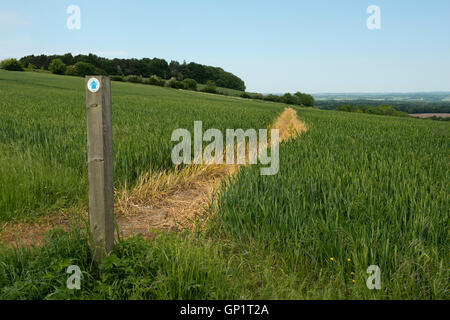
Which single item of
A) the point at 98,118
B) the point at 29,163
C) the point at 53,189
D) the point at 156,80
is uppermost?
the point at 156,80

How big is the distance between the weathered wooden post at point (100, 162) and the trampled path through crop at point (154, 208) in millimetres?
520

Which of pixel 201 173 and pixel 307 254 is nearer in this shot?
pixel 307 254

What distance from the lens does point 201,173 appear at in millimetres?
6293

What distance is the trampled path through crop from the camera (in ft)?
11.6

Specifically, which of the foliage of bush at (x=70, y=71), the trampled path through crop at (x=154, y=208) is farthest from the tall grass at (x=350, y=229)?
the foliage of bush at (x=70, y=71)

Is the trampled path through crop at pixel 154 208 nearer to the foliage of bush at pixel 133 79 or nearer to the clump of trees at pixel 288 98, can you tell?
the clump of trees at pixel 288 98

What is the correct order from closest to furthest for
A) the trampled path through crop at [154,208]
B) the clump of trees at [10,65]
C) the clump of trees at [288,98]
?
the trampled path through crop at [154,208], the clump of trees at [10,65], the clump of trees at [288,98]

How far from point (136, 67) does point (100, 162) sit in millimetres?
91974

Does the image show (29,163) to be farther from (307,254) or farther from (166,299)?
(307,254)

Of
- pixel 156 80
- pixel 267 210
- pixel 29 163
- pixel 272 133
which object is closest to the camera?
pixel 267 210

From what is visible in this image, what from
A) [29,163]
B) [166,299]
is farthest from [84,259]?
[29,163]

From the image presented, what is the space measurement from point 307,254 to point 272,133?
1013 centimetres

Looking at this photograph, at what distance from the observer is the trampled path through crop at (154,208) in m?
3.52

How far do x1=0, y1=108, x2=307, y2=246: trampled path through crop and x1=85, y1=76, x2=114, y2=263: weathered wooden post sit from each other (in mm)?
520
